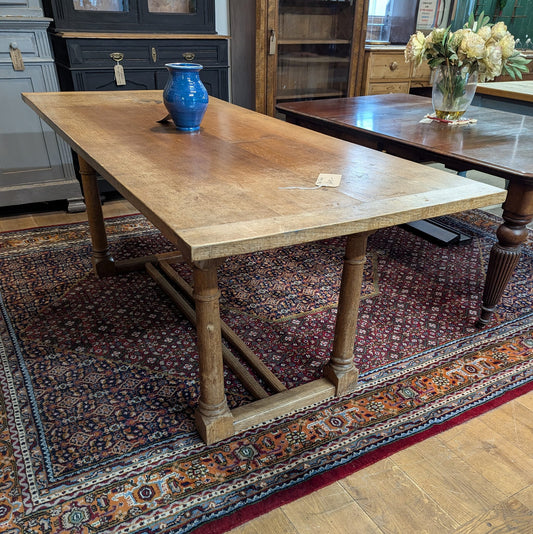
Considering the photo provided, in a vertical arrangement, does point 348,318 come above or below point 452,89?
below

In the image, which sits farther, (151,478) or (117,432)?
(117,432)

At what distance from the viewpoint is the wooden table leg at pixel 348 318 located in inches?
54.2

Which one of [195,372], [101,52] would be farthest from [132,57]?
[195,372]

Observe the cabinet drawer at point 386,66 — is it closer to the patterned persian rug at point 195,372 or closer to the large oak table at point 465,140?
the large oak table at point 465,140

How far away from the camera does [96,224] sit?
2223 millimetres

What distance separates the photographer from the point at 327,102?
110 inches

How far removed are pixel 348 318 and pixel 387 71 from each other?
3.36m

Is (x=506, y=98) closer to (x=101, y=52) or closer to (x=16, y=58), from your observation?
(x=101, y=52)

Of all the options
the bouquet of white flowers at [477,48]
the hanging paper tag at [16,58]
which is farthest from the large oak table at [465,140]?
the hanging paper tag at [16,58]

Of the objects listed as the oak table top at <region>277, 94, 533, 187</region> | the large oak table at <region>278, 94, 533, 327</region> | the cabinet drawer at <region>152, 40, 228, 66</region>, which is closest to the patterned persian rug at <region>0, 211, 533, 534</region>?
the large oak table at <region>278, 94, 533, 327</region>

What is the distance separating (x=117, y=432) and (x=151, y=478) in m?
0.21

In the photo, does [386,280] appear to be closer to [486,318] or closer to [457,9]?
[486,318]

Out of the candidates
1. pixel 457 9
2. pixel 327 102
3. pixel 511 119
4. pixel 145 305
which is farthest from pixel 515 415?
pixel 457 9

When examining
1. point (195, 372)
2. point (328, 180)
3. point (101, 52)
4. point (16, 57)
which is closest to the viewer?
point (328, 180)
